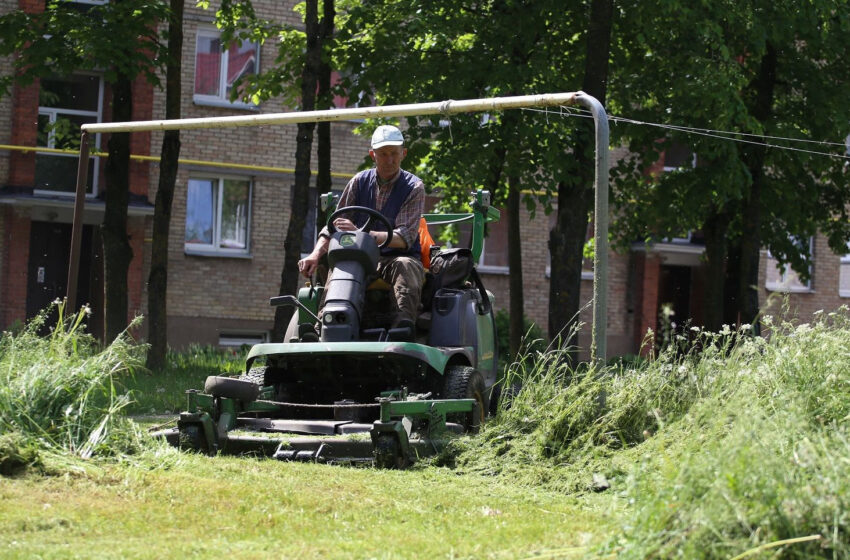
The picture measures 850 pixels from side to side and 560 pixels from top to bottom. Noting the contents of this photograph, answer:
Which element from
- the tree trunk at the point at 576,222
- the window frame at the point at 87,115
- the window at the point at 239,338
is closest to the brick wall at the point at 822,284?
the window at the point at 239,338

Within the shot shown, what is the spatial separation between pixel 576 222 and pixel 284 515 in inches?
431

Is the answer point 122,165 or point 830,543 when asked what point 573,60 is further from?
point 830,543

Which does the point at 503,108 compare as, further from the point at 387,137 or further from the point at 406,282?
the point at 406,282

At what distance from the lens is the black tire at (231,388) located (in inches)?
318

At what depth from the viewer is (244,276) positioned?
2572cm

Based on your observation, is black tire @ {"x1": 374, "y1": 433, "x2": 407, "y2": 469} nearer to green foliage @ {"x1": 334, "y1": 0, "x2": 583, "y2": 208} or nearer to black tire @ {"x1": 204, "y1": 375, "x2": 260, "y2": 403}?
black tire @ {"x1": 204, "y1": 375, "x2": 260, "y2": 403}

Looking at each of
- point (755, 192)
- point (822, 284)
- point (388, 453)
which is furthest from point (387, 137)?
point (822, 284)

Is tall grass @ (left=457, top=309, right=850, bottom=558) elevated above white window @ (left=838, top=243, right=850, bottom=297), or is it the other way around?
white window @ (left=838, top=243, right=850, bottom=297)

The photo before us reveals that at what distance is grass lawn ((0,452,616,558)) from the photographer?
199 inches

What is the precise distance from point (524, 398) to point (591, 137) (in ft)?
31.6

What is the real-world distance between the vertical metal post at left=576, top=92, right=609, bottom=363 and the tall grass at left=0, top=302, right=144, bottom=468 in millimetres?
3069

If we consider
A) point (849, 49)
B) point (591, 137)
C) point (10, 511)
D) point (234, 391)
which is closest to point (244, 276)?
point (591, 137)

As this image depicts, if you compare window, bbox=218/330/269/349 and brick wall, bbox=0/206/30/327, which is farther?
window, bbox=218/330/269/349

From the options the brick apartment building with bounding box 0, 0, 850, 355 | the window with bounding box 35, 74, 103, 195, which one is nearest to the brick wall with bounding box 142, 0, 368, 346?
the brick apartment building with bounding box 0, 0, 850, 355
